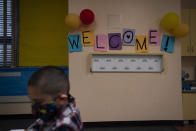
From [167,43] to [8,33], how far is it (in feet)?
9.49

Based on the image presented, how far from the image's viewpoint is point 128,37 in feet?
8.49

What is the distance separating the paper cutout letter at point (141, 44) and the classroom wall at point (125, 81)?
0.25ft

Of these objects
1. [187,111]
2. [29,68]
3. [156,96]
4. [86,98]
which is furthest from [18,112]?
[187,111]

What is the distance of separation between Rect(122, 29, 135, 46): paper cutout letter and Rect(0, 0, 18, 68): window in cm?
211

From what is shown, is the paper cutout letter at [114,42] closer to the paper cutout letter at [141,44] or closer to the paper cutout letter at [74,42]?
the paper cutout letter at [141,44]

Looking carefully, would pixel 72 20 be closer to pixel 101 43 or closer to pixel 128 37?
pixel 101 43

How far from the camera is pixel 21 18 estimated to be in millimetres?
3270

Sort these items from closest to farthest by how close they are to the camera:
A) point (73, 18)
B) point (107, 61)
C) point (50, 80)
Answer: point (50, 80)
point (73, 18)
point (107, 61)

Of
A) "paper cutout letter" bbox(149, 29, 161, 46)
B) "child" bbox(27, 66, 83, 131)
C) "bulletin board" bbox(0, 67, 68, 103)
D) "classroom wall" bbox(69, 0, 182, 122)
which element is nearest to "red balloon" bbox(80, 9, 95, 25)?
"classroom wall" bbox(69, 0, 182, 122)

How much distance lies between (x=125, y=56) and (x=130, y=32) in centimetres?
38

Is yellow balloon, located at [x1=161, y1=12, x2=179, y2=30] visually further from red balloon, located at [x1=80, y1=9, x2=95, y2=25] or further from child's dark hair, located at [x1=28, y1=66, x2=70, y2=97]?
child's dark hair, located at [x1=28, y1=66, x2=70, y2=97]

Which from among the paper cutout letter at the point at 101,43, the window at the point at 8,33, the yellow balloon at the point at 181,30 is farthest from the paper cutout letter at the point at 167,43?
the window at the point at 8,33

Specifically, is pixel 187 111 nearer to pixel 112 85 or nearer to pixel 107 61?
pixel 112 85

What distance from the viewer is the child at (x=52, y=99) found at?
0.52m
